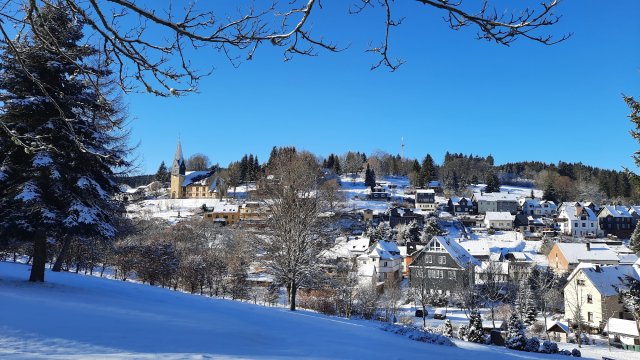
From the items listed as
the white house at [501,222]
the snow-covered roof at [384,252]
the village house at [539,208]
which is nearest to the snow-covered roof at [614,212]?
the village house at [539,208]

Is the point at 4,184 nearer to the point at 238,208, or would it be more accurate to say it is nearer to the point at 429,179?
the point at 238,208

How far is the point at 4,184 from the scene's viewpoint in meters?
12.1

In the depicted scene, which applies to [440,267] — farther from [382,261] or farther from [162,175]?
[162,175]

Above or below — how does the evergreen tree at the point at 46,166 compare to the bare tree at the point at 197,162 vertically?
below

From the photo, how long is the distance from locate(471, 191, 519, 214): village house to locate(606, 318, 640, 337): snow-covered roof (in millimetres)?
63315

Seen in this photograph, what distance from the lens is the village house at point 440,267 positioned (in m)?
38.4

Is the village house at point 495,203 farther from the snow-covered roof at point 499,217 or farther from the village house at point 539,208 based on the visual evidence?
the snow-covered roof at point 499,217

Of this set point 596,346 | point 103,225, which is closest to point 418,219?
point 596,346

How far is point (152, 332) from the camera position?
8117 millimetres

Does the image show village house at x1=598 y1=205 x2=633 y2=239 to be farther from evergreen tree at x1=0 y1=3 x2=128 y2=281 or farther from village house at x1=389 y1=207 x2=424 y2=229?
evergreen tree at x1=0 y1=3 x2=128 y2=281

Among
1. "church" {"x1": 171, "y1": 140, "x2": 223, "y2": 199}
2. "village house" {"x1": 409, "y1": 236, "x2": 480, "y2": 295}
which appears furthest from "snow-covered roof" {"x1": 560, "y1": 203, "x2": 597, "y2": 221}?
"church" {"x1": 171, "y1": 140, "x2": 223, "y2": 199}

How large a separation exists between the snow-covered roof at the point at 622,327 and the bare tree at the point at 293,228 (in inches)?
876

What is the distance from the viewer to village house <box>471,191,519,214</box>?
90.1 meters

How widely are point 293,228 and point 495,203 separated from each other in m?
82.0
